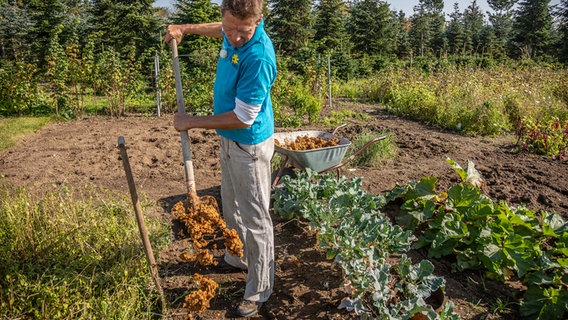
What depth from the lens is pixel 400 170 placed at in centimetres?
511

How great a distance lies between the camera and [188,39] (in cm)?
1352

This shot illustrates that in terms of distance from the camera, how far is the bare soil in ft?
8.79

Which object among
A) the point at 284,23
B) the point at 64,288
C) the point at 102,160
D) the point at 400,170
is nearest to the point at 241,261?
the point at 64,288

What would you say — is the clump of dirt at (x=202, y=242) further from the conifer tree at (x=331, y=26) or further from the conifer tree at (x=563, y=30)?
the conifer tree at (x=563, y=30)

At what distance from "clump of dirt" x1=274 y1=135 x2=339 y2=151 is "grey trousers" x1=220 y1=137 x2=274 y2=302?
128 centimetres

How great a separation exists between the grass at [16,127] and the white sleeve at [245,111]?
5.54 metres

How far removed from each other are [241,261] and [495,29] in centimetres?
3307

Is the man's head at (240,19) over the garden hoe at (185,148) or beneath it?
over

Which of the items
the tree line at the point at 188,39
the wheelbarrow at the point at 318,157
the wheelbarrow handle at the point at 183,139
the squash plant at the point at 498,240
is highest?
the tree line at the point at 188,39

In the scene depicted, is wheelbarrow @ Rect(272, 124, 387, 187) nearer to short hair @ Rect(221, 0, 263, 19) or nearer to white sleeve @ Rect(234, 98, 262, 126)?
white sleeve @ Rect(234, 98, 262, 126)

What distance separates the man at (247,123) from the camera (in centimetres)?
205

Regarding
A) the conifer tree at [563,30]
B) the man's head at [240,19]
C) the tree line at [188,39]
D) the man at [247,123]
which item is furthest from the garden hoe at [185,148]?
the conifer tree at [563,30]

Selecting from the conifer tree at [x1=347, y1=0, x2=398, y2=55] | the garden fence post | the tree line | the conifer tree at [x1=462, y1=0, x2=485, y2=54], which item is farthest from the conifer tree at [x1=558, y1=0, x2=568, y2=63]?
the garden fence post

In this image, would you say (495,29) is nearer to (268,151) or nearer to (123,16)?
(123,16)
